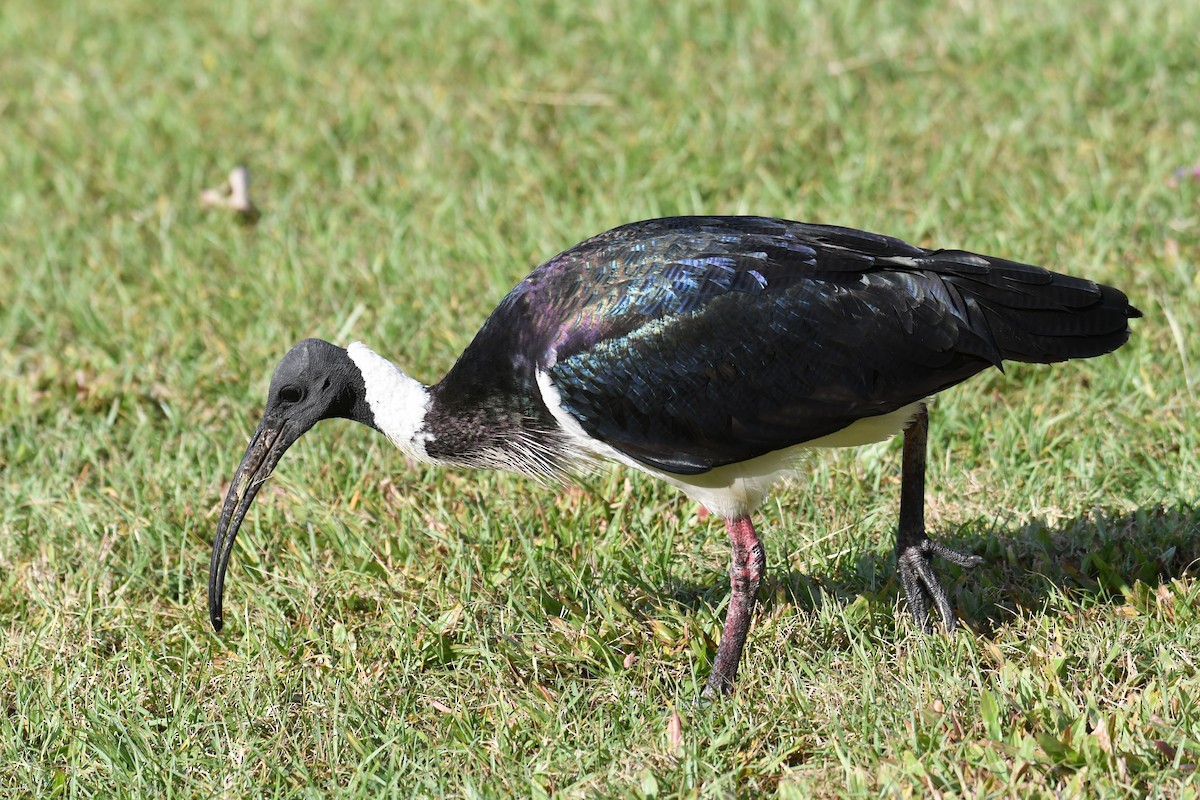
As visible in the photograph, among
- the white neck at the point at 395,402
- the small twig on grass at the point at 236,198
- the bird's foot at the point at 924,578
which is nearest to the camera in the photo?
the bird's foot at the point at 924,578

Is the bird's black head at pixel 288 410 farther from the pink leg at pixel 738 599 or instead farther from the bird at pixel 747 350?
the pink leg at pixel 738 599

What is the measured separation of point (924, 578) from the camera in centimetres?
440

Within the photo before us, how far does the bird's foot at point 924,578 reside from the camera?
4375 millimetres

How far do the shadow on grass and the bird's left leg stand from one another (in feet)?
0.27

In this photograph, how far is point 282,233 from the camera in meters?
6.89

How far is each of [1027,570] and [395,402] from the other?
211 cm

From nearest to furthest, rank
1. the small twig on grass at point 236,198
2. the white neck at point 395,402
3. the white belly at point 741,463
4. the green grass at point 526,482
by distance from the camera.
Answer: the green grass at point 526,482
the white belly at point 741,463
the white neck at point 395,402
the small twig on grass at point 236,198

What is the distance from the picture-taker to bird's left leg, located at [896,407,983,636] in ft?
14.4

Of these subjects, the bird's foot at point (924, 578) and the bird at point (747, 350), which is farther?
the bird's foot at point (924, 578)

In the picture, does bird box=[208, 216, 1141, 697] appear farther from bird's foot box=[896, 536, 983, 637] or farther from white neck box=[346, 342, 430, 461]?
white neck box=[346, 342, 430, 461]

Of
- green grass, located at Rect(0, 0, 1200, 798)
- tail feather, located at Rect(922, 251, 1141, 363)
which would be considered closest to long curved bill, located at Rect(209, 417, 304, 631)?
green grass, located at Rect(0, 0, 1200, 798)

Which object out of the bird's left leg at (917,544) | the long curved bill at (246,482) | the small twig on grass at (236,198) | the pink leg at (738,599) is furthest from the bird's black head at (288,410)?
the small twig on grass at (236,198)

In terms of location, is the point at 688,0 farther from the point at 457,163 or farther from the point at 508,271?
the point at 508,271

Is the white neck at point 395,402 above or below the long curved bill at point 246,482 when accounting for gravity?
above
